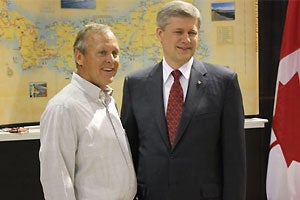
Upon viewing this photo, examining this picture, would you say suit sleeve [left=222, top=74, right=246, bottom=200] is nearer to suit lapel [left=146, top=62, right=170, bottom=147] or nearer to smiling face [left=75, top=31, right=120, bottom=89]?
suit lapel [left=146, top=62, right=170, bottom=147]

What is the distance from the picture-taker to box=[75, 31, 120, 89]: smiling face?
1935 mm

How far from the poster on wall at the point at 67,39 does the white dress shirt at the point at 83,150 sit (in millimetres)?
1324

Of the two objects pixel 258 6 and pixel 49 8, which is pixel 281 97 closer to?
pixel 258 6

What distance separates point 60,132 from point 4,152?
61.8 inches

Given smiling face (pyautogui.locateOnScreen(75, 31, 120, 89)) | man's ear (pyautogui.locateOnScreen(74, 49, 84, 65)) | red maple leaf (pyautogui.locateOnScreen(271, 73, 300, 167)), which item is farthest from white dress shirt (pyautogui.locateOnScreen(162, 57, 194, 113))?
red maple leaf (pyautogui.locateOnScreen(271, 73, 300, 167))

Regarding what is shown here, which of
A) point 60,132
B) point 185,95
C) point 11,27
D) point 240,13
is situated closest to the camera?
point 60,132

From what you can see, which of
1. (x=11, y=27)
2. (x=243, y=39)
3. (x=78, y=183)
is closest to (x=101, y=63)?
(x=78, y=183)

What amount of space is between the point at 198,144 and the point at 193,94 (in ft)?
0.72

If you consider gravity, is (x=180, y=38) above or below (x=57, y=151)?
above

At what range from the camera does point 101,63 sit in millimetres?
1950

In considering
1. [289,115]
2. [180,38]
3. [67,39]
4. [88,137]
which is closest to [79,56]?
[88,137]

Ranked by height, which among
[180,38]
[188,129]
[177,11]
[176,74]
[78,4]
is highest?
[78,4]

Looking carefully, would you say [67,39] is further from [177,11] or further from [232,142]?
[232,142]

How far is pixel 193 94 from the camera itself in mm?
2082
